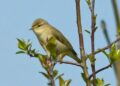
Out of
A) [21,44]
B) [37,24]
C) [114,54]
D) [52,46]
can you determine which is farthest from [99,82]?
[37,24]

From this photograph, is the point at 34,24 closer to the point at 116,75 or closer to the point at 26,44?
the point at 26,44

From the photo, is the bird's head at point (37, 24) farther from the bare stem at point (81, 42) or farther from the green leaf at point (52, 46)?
the bare stem at point (81, 42)

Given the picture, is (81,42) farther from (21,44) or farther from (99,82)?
(21,44)

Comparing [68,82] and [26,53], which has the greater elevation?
[26,53]

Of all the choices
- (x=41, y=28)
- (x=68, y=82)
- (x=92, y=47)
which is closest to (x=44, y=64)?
(x=68, y=82)

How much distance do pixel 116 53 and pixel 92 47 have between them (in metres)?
0.62

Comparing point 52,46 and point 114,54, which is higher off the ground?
point 52,46

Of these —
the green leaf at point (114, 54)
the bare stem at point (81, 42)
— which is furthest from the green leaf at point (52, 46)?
the green leaf at point (114, 54)

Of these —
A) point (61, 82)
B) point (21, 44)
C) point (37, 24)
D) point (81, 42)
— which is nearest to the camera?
point (81, 42)

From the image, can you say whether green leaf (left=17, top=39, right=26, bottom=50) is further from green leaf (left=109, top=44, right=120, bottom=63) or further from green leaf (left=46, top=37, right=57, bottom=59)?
green leaf (left=109, top=44, right=120, bottom=63)

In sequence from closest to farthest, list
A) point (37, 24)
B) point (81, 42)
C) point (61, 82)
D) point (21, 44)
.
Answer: point (81, 42)
point (61, 82)
point (21, 44)
point (37, 24)

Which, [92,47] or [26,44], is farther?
[26,44]

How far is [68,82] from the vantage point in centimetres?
402

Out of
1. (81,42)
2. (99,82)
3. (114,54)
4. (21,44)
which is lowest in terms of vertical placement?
(99,82)
